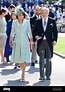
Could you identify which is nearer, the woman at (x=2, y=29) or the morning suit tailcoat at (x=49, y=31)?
the morning suit tailcoat at (x=49, y=31)

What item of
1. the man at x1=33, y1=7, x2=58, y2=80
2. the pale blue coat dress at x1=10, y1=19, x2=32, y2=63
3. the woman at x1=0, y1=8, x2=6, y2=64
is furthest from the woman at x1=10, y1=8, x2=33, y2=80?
the woman at x1=0, y1=8, x2=6, y2=64

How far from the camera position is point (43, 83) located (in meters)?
8.90

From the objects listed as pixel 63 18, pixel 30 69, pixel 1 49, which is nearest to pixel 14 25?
pixel 30 69

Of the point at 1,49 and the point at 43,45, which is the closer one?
the point at 43,45

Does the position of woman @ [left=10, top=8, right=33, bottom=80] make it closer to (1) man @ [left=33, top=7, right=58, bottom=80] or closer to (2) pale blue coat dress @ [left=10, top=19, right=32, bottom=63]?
(2) pale blue coat dress @ [left=10, top=19, right=32, bottom=63]

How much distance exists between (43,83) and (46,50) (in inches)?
32.4

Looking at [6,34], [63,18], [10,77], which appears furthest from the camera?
[63,18]

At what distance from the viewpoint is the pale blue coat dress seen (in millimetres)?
8938

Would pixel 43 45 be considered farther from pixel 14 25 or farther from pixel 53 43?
pixel 14 25

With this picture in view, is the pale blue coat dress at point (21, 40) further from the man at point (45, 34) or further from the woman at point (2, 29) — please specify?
the woman at point (2, 29)

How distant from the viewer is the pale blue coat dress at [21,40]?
8938 millimetres

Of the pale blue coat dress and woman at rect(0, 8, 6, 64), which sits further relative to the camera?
woman at rect(0, 8, 6, 64)

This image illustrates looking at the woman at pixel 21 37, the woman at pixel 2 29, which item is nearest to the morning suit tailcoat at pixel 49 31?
the woman at pixel 21 37

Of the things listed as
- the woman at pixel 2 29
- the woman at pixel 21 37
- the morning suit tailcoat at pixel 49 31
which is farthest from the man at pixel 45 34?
the woman at pixel 2 29
